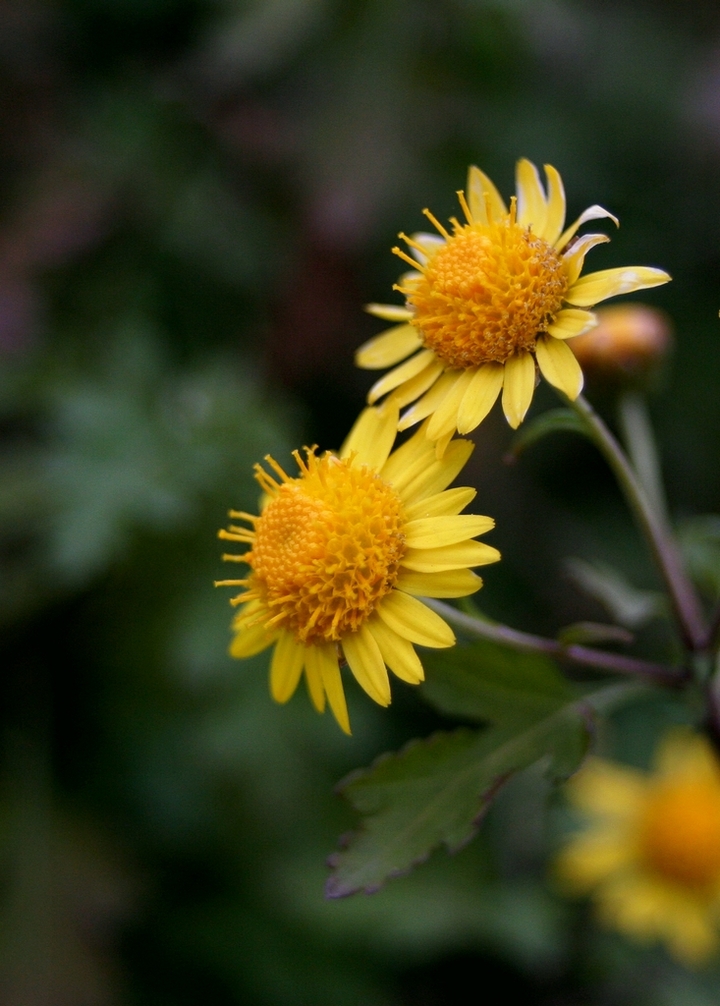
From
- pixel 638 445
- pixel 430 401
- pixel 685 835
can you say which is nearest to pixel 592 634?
pixel 430 401

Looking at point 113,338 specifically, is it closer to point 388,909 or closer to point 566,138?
point 566,138

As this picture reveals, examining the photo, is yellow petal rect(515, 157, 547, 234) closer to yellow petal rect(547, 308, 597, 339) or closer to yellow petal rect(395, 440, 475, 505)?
yellow petal rect(547, 308, 597, 339)

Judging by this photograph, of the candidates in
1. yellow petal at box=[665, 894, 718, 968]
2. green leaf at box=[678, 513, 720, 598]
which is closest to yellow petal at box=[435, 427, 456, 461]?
green leaf at box=[678, 513, 720, 598]

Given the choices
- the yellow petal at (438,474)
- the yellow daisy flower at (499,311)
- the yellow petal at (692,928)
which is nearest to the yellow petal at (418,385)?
the yellow daisy flower at (499,311)

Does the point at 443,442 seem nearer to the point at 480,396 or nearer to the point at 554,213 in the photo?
the point at 480,396

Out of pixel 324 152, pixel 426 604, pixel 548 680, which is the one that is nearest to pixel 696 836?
pixel 548 680

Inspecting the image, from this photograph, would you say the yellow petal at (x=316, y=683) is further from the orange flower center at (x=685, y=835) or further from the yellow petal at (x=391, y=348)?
the orange flower center at (x=685, y=835)
